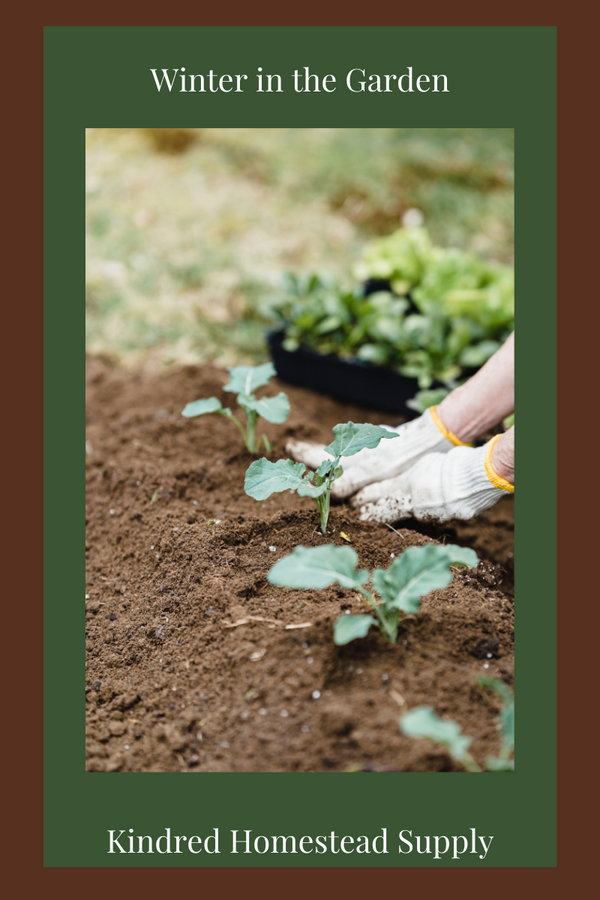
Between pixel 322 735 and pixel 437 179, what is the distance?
485cm

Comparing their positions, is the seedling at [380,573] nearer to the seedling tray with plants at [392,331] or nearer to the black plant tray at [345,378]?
the seedling tray with plants at [392,331]

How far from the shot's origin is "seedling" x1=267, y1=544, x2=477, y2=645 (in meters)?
1.45

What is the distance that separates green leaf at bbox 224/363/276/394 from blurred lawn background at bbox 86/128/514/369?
1.02 metres

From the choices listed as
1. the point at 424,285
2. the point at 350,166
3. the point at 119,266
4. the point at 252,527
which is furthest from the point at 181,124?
the point at 350,166

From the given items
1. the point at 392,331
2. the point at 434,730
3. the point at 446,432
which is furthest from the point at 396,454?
the point at 434,730

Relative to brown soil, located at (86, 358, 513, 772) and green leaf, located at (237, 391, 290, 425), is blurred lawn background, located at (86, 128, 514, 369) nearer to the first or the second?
green leaf, located at (237, 391, 290, 425)

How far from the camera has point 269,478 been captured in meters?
1.90

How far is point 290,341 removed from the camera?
3.33 m

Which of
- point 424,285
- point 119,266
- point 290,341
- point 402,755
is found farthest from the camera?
point 119,266

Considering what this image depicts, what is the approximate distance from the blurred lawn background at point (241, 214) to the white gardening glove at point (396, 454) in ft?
4.15

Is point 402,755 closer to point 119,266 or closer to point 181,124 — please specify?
point 181,124

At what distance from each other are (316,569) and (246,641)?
393 millimetres

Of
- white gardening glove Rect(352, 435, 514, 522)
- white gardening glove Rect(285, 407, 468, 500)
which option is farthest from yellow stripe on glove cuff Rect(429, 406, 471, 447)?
white gardening glove Rect(352, 435, 514, 522)
